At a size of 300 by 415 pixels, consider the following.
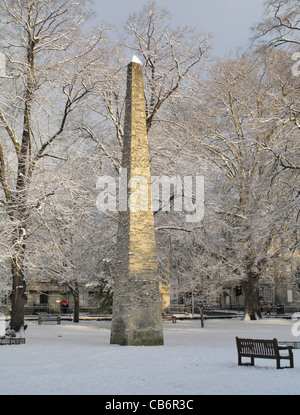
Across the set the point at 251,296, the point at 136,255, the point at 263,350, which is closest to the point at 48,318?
the point at 251,296

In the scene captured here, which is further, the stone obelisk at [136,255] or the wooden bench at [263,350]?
the stone obelisk at [136,255]

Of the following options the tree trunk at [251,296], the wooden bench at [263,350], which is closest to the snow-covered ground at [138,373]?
the wooden bench at [263,350]

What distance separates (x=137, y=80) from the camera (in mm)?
20219

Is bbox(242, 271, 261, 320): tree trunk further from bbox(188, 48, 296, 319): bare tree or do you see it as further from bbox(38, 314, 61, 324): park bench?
bbox(38, 314, 61, 324): park bench

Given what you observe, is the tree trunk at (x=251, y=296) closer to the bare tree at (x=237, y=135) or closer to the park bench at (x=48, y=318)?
the bare tree at (x=237, y=135)

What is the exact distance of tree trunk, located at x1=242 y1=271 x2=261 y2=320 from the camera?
34125 mm

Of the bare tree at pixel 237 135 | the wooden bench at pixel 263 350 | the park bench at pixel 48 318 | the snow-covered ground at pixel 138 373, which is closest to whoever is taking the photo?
the snow-covered ground at pixel 138 373

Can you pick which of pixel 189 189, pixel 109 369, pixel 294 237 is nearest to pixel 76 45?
→ pixel 189 189

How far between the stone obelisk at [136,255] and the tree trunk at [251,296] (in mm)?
16844

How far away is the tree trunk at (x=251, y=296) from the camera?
112 feet

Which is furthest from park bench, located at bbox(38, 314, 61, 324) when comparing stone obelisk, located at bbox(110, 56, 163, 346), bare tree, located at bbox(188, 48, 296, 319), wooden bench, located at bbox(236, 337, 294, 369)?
wooden bench, located at bbox(236, 337, 294, 369)

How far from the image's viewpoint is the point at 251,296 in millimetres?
35188
